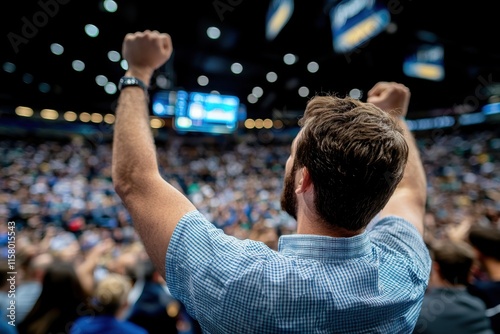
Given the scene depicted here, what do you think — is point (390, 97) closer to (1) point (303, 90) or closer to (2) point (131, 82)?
(2) point (131, 82)

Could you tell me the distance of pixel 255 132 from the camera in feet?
85.0

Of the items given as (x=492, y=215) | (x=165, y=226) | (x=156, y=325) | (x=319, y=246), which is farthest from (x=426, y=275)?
(x=492, y=215)

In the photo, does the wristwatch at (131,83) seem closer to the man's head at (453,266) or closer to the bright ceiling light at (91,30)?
the man's head at (453,266)

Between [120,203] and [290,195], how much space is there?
35.2 feet

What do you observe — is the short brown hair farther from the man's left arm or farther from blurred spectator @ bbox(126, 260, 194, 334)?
blurred spectator @ bbox(126, 260, 194, 334)

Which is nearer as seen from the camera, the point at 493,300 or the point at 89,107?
the point at 493,300

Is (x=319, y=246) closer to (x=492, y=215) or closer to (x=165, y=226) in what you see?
(x=165, y=226)

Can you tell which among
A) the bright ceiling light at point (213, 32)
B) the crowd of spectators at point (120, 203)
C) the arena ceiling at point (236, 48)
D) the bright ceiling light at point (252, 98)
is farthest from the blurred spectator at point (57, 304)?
the bright ceiling light at point (252, 98)

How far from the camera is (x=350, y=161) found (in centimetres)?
67

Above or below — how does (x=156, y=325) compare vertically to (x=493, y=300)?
below

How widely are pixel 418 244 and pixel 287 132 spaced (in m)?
26.4

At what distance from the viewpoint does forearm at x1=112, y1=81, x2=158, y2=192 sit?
0.72m

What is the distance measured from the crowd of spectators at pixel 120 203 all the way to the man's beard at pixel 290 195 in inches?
32.3

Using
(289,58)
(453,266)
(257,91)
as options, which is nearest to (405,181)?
(453,266)
